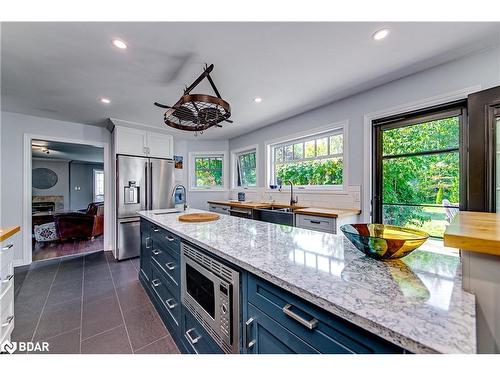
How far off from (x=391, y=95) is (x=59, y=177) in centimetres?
1056

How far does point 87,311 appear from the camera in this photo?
2078 mm

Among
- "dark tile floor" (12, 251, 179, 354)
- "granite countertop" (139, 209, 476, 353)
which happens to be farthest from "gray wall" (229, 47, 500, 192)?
"dark tile floor" (12, 251, 179, 354)

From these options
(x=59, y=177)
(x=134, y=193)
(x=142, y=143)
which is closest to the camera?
(x=134, y=193)

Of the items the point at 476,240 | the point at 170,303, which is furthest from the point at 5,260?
the point at 476,240

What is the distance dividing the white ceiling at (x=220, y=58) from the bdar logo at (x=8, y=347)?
2.28m

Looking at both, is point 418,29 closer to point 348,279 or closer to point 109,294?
point 348,279

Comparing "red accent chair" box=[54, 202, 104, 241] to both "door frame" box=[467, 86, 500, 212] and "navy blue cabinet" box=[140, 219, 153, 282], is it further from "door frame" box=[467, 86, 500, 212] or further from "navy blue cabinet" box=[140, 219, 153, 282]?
"door frame" box=[467, 86, 500, 212]

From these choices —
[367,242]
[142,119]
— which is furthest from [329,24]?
[142,119]

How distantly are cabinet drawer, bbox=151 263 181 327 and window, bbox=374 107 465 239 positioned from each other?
248 cm

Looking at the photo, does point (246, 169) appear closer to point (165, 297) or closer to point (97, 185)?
point (165, 297)

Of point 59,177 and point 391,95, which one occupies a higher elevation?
point 391,95

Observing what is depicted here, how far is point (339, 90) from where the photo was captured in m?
2.65

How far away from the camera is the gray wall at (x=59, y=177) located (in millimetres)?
7688

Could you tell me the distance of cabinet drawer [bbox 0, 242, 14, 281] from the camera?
1413mm
